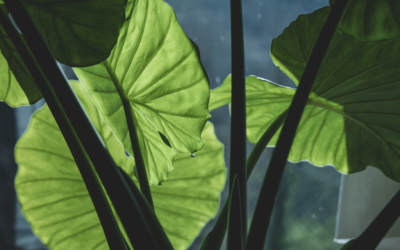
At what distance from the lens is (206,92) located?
58 cm

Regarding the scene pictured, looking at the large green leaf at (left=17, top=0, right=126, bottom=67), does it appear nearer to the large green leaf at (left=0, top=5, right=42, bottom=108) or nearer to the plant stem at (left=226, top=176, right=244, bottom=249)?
the large green leaf at (left=0, top=5, right=42, bottom=108)

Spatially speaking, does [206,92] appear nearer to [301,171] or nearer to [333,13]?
[333,13]

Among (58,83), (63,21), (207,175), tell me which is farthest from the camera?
(207,175)

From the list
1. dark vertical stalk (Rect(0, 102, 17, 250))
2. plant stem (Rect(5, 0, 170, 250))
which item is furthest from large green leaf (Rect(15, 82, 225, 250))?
dark vertical stalk (Rect(0, 102, 17, 250))

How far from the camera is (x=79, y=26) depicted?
18.2 inches

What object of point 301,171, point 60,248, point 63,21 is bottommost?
point 301,171

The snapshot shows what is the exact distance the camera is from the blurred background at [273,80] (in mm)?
5098

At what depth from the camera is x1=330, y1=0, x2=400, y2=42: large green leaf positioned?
0.44m

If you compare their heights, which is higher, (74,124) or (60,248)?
(74,124)

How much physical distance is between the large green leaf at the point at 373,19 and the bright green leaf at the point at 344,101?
0.14m

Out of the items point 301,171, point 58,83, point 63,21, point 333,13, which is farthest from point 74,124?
point 301,171

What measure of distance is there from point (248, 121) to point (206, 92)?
302 mm

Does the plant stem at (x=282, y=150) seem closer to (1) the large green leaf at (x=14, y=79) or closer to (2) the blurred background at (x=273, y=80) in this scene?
(1) the large green leaf at (x=14, y=79)

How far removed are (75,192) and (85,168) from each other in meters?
0.58
